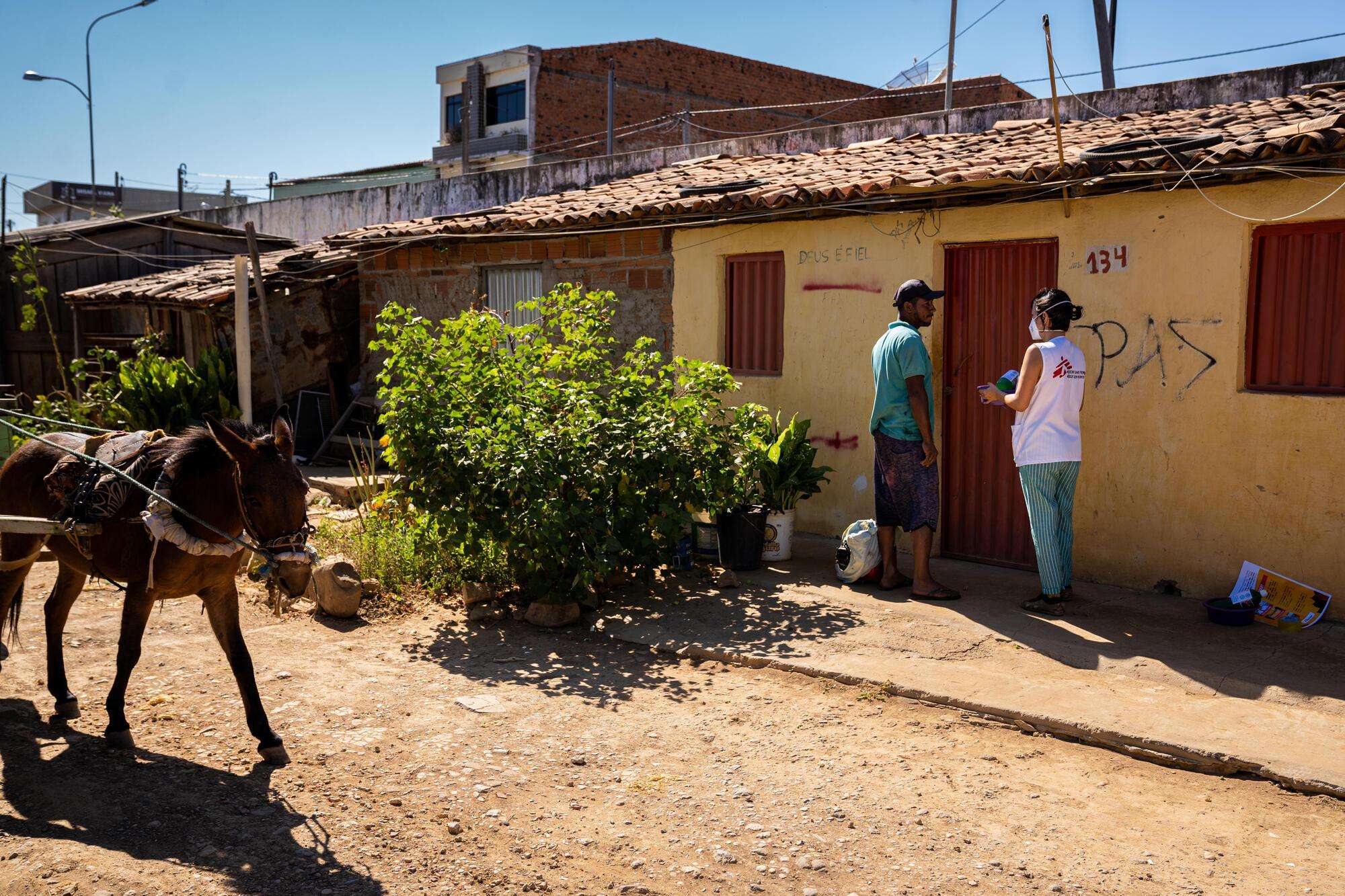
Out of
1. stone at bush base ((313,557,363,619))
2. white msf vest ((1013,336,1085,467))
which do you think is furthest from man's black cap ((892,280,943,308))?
stone at bush base ((313,557,363,619))

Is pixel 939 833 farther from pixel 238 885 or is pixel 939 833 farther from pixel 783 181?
pixel 783 181

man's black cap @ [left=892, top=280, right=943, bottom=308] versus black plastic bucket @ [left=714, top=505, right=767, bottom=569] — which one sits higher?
man's black cap @ [left=892, top=280, right=943, bottom=308]

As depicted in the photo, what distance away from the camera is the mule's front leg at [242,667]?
4.49 meters

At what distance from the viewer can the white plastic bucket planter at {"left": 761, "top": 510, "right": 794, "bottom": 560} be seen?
7820 millimetres

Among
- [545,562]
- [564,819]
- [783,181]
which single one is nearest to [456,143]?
[783,181]

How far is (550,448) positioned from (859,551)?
7.38 ft

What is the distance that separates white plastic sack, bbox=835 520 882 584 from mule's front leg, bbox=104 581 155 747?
14.4ft

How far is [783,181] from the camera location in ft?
28.5

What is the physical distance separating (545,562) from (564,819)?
8.75 feet

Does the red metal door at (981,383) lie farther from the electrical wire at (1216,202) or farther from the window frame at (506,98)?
the window frame at (506,98)

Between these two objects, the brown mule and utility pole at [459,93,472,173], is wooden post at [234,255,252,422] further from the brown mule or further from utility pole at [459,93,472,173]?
utility pole at [459,93,472,173]

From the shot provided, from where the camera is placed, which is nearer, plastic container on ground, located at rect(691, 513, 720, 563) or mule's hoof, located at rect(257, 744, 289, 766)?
mule's hoof, located at rect(257, 744, 289, 766)

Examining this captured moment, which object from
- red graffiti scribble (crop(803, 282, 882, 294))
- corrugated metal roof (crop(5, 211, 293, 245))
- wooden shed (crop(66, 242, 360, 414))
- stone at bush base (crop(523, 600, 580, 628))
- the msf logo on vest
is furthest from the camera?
corrugated metal roof (crop(5, 211, 293, 245))

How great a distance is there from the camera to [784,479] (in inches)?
310
